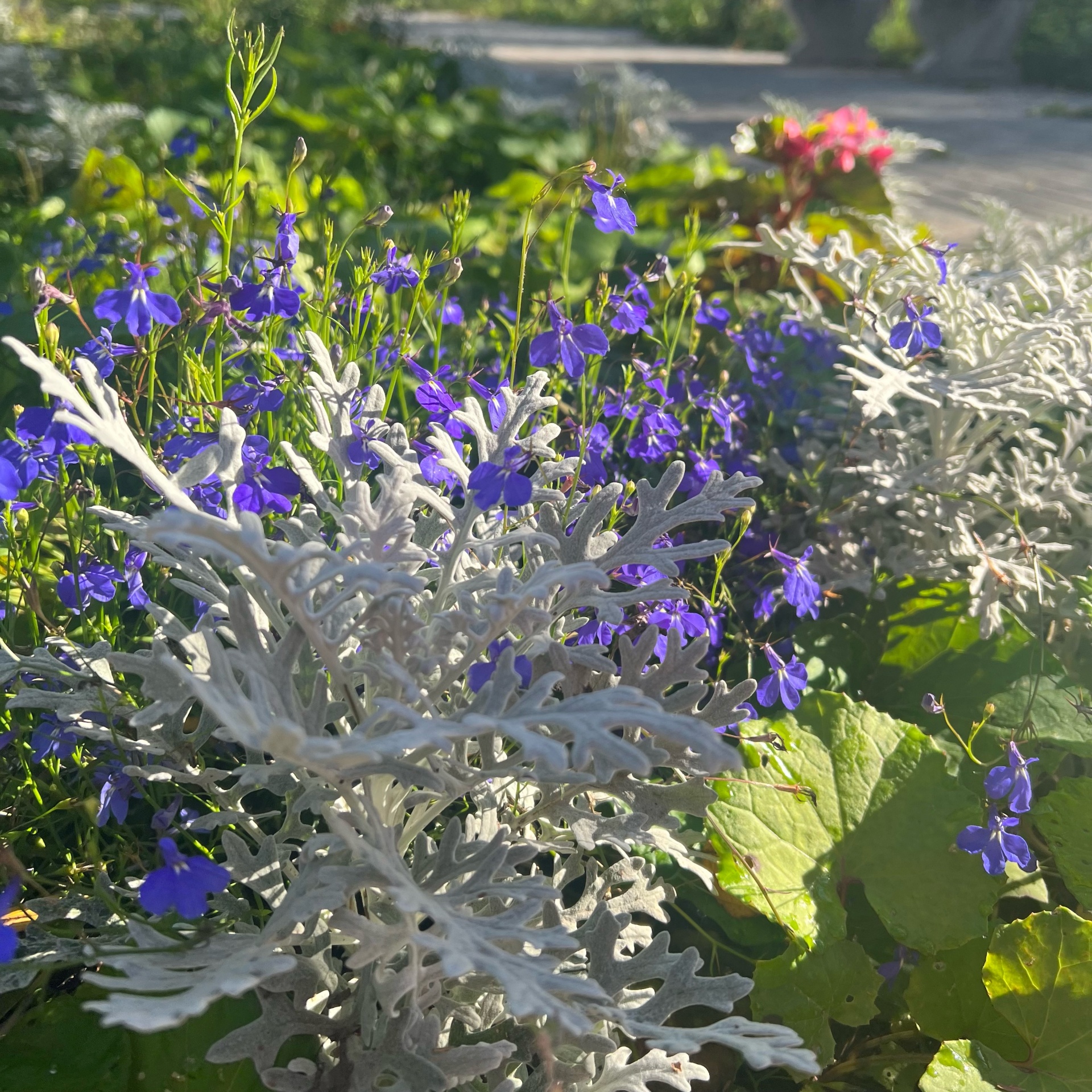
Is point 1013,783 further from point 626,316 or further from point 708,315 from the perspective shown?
point 708,315

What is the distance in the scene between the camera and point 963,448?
196 cm

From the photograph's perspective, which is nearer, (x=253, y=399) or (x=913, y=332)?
(x=253, y=399)

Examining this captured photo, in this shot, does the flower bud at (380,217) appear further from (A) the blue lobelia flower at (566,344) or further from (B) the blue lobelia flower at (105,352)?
(B) the blue lobelia flower at (105,352)

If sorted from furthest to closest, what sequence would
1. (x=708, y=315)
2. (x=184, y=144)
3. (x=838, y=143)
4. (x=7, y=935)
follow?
(x=838, y=143)
(x=184, y=144)
(x=708, y=315)
(x=7, y=935)

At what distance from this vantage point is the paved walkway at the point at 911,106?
623 cm

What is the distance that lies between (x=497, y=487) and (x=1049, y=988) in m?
0.92

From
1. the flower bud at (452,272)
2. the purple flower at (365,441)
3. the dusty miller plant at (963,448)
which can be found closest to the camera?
the purple flower at (365,441)

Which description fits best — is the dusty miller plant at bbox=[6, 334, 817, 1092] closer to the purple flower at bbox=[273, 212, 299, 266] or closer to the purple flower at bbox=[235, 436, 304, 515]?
the purple flower at bbox=[235, 436, 304, 515]

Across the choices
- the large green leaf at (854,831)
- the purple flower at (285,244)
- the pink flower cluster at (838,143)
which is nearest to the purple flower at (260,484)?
the purple flower at (285,244)

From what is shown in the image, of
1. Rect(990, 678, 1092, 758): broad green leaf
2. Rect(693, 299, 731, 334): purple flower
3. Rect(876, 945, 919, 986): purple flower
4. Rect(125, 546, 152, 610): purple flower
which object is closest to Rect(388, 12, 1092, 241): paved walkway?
Rect(693, 299, 731, 334): purple flower

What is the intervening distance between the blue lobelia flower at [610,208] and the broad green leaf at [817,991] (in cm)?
98

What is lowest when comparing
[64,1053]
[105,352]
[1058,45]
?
[64,1053]

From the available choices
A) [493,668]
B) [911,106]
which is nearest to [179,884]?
[493,668]

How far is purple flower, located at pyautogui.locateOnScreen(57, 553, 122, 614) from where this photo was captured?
1.29 m
